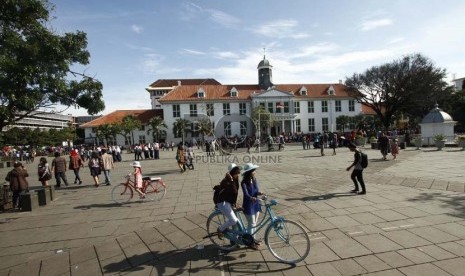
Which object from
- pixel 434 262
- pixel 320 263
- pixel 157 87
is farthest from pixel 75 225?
pixel 157 87

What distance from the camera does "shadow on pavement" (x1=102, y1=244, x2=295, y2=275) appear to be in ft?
16.2

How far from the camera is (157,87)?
83938 mm

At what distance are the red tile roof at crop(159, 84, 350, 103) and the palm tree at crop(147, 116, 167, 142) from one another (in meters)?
3.47

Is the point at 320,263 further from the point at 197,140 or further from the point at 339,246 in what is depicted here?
the point at 197,140

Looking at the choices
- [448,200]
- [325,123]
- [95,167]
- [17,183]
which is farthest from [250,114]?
[448,200]

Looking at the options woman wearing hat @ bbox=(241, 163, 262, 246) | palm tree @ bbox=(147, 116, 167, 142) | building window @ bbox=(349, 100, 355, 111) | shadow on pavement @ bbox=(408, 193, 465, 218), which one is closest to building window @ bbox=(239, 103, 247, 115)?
palm tree @ bbox=(147, 116, 167, 142)

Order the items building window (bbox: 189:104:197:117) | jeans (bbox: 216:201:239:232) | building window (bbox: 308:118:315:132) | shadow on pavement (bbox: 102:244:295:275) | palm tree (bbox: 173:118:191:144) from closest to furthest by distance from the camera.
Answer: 1. shadow on pavement (bbox: 102:244:295:275)
2. jeans (bbox: 216:201:239:232)
3. palm tree (bbox: 173:118:191:144)
4. building window (bbox: 189:104:197:117)
5. building window (bbox: 308:118:315:132)

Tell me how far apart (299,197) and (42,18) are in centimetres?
821

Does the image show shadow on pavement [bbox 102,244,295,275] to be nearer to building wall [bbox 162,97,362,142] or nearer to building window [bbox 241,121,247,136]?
building wall [bbox 162,97,362,142]

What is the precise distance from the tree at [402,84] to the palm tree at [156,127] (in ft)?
96.0

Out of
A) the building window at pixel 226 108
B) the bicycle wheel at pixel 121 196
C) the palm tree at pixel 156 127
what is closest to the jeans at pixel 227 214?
the bicycle wheel at pixel 121 196

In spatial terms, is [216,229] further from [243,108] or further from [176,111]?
[243,108]

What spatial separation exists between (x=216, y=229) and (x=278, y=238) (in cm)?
122

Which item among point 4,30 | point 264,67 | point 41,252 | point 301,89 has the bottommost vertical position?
point 41,252
